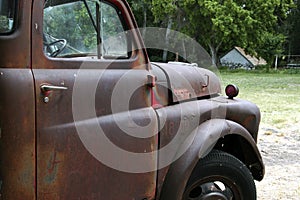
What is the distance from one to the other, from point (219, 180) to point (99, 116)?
1.21m

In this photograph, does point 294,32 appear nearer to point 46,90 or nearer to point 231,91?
point 231,91

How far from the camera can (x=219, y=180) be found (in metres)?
3.21

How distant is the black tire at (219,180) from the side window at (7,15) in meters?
1.63

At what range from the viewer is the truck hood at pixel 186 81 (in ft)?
9.99

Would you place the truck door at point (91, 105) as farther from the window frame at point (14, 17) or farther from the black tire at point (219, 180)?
the black tire at point (219, 180)

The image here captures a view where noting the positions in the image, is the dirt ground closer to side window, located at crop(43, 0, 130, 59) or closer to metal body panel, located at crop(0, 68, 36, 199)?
side window, located at crop(43, 0, 130, 59)

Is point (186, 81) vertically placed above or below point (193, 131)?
above

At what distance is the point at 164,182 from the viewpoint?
2883 mm

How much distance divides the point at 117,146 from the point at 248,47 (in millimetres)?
35247

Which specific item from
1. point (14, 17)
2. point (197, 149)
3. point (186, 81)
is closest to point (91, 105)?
point (14, 17)

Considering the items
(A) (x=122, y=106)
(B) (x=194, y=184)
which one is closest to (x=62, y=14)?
(A) (x=122, y=106)

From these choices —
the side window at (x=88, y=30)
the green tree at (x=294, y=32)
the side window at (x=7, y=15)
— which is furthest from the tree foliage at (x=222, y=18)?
the side window at (x=7, y=15)

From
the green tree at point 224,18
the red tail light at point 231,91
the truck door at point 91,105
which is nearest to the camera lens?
the truck door at point 91,105

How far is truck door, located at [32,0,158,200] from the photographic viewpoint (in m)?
2.19
